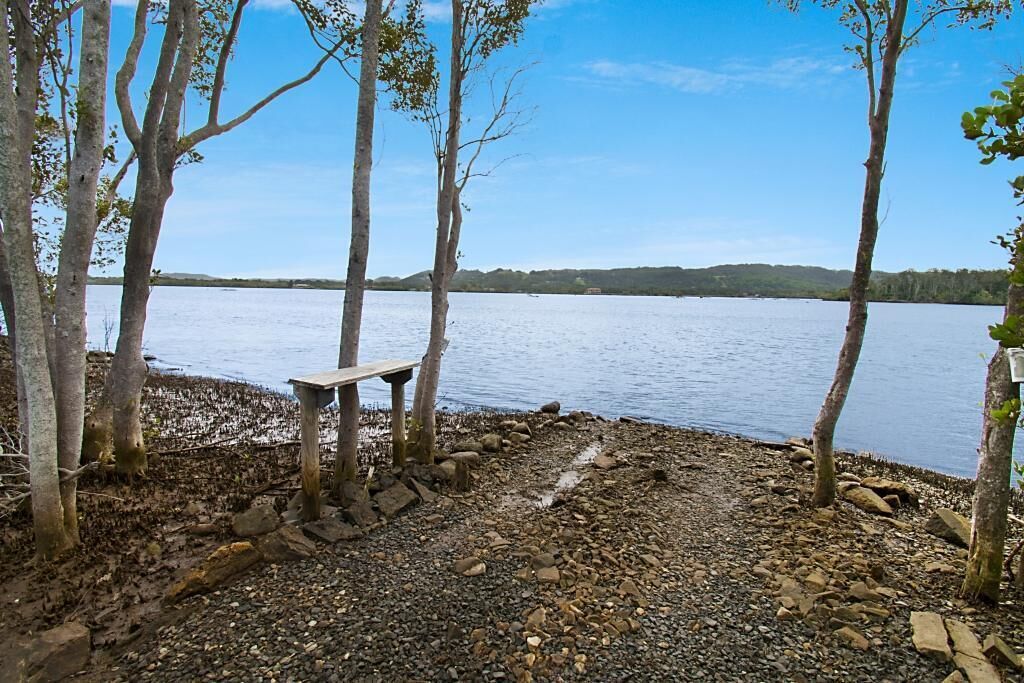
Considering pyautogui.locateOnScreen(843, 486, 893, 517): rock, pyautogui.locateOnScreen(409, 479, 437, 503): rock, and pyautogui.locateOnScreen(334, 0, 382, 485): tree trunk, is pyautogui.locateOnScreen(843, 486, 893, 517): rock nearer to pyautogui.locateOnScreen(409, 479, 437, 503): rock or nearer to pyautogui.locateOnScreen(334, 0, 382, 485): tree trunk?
pyautogui.locateOnScreen(409, 479, 437, 503): rock

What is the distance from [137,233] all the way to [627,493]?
7447 mm

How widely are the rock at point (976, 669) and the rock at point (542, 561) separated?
3166mm

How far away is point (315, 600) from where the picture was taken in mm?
4602

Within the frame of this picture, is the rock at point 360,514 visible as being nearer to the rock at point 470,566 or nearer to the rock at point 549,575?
the rock at point 470,566

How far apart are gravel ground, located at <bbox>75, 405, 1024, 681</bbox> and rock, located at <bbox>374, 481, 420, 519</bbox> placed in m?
0.19

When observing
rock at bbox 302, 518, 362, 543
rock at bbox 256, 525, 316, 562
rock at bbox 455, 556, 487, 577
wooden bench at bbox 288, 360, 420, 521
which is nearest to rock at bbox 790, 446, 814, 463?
rock at bbox 455, 556, 487, 577

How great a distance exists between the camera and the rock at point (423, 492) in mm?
7096

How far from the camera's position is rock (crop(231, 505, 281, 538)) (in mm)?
5688

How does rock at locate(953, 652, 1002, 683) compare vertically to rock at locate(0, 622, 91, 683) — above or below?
above

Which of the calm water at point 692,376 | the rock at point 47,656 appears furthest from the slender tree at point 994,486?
the rock at point 47,656

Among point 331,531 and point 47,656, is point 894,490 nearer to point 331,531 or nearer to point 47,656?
point 331,531

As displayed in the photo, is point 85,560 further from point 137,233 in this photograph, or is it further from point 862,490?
point 862,490

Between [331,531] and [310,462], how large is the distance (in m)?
0.85

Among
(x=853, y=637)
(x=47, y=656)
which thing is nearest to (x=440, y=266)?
(x=47, y=656)
